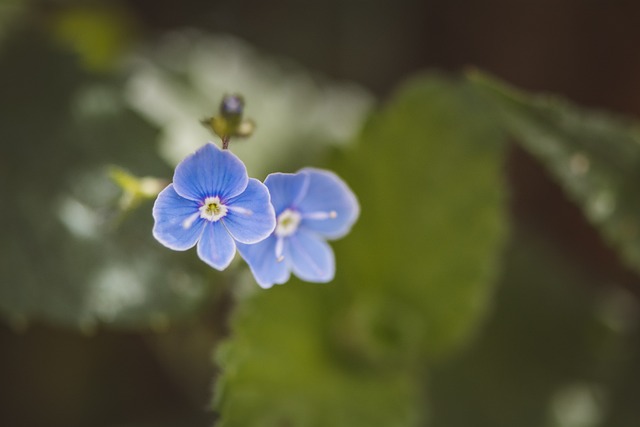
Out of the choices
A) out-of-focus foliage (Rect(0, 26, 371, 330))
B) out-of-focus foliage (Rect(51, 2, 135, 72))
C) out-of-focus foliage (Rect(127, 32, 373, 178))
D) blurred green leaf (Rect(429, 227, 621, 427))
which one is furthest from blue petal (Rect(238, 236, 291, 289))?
out-of-focus foliage (Rect(51, 2, 135, 72))

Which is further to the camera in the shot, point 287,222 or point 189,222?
point 287,222

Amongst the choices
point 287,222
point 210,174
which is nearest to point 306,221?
point 287,222

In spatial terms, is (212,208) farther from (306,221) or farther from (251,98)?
(251,98)

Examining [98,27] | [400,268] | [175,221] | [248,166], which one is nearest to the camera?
[175,221]

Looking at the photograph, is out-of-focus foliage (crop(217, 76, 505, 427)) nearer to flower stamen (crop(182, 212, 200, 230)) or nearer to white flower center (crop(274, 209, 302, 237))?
white flower center (crop(274, 209, 302, 237))

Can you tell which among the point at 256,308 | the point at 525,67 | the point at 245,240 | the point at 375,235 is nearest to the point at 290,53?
the point at 525,67

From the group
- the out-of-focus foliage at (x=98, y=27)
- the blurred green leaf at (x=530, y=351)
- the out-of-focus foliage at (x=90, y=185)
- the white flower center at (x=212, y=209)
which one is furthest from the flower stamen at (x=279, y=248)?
the out-of-focus foliage at (x=98, y=27)
